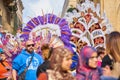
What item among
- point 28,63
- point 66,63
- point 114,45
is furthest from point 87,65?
point 28,63

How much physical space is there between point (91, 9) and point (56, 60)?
672 cm

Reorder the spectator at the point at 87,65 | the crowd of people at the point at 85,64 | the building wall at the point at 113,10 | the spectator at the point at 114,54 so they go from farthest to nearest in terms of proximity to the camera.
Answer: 1. the building wall at the point at 113,10
2. the spectator at the point at 87,65
3. the crowd of people at the point at 85,64
4. the spectator at the point at 114,54

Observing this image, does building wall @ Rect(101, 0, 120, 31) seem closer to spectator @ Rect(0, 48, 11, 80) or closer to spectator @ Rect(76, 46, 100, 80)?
spectator @ Rect(0, 48, 11, 80)

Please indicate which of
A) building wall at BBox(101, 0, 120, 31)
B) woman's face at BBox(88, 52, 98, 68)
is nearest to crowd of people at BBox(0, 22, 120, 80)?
woman's face at BBox(88, 52, 98, 68)

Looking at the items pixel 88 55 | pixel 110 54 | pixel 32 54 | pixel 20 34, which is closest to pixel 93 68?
pixel 88 55

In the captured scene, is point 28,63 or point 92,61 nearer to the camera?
point 92,61

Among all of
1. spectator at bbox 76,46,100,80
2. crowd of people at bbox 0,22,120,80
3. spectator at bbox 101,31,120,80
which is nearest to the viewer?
spectator at bbox 101,31,120,80

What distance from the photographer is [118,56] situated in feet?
19.2

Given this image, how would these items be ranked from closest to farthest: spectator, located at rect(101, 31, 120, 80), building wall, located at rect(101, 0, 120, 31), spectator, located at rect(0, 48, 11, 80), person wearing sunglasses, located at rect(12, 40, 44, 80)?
spectator, located at rect(101, 31, 120, 80)
person wearing sunglasses, located at rect(12, 40, 44, 80)
spectator, located at rect(0, 48, 11, 80)
building wall, located at rect(101, 0, 120, 31)

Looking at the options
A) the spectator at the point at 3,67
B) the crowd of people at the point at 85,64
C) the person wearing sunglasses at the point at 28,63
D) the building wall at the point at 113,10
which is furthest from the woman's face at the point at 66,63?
the building wall at the point at 113,10

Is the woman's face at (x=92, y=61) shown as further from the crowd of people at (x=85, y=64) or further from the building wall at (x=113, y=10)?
the building wall at (x=113, y=10)

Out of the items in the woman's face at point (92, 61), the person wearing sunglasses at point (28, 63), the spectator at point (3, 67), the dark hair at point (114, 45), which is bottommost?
the spectator at point (3, 67)

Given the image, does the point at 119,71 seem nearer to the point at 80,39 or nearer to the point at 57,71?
the point at 57,71

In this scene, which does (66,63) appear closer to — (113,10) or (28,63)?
(28,63)
